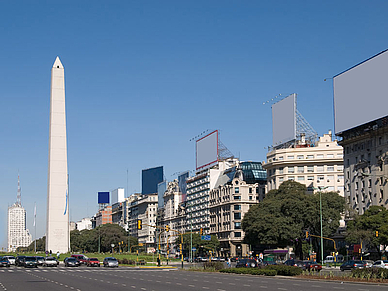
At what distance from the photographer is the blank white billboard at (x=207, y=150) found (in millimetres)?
138625

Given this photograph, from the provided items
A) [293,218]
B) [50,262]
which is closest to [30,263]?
[50,262]

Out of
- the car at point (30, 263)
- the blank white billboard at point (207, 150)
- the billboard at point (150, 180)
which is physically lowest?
the car at point (30, 263)

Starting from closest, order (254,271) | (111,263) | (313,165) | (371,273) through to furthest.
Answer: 1. (371,273)
2. (254,271)
3. (111,263)
4. (313,165)

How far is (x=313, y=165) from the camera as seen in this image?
397 feet

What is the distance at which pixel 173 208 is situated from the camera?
175 metres

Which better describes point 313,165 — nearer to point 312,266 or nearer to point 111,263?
point 111,263

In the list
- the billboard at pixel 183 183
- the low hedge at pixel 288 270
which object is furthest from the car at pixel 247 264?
the billboard at pixel 183 183

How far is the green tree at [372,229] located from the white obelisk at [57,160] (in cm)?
4457

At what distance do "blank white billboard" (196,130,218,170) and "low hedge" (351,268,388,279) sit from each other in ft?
331

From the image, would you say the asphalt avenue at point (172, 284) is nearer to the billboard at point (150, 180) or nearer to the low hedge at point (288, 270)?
the low hedge at point (288, 270)

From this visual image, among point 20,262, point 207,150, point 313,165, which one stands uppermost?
point 207,150

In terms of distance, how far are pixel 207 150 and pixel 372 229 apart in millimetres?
71158

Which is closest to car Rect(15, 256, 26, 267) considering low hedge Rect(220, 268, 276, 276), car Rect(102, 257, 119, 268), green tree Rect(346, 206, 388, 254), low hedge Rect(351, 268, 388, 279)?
car Rect(102, 257, 119, 268)

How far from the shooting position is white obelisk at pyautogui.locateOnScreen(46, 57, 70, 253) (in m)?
89.9
